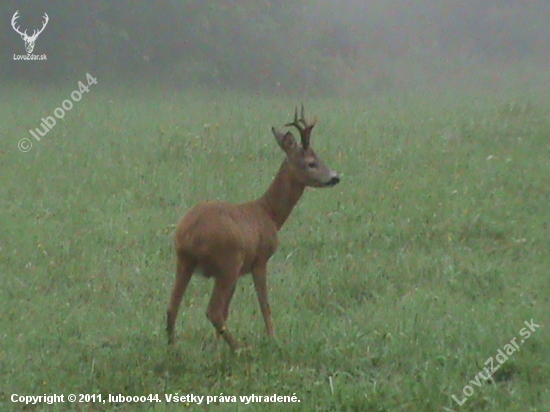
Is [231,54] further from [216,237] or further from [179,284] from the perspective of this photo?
[216,237]

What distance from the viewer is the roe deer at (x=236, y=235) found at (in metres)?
6.72

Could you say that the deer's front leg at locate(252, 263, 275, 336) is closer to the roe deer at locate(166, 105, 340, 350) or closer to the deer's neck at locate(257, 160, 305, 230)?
the roe deer at locate(166, 105, 340, 350)

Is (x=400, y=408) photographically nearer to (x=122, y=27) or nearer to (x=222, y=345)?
(x=222, y=345)

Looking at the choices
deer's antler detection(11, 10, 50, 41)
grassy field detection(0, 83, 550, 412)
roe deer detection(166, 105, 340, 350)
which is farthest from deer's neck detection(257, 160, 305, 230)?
deer's antler detection(11, 10, 50, 41)

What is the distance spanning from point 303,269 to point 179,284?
8.10 feet

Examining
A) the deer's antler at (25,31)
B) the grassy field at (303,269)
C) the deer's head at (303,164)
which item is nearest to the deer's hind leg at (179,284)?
the grassy field at (303,269)

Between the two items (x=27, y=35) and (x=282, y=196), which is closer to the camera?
(x=282, y=196)

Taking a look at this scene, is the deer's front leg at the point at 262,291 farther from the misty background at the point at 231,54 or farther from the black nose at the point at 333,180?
the misty background at the point at 231,54

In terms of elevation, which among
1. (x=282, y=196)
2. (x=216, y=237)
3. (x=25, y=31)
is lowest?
(x=25, y=31)

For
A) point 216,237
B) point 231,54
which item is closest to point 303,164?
point 216,237

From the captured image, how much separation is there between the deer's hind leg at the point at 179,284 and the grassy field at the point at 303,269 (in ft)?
0.76

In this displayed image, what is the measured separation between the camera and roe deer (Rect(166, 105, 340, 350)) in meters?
6.72

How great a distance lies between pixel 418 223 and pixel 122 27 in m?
20.4

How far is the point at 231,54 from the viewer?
30.3 metres
